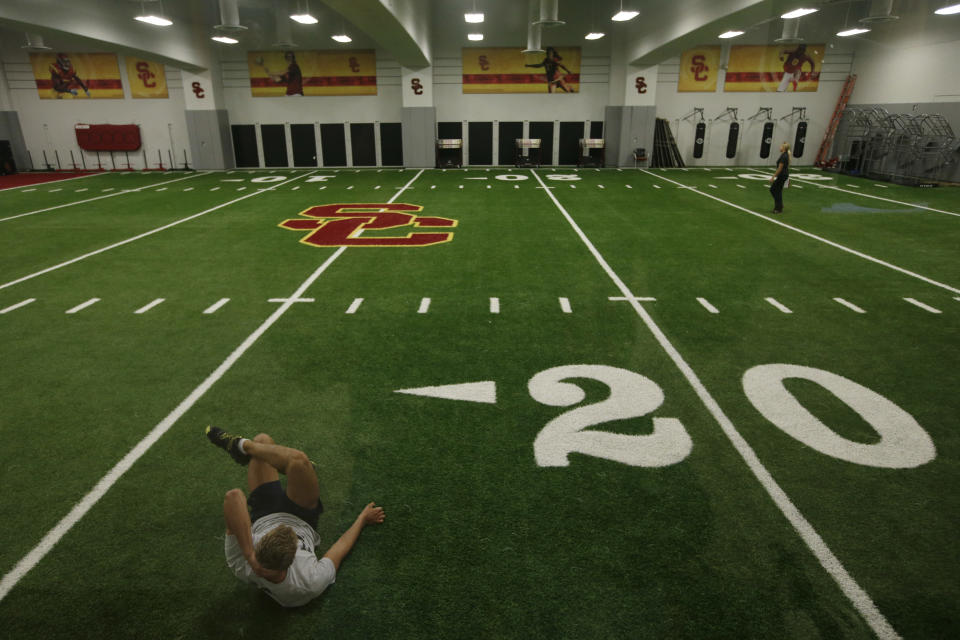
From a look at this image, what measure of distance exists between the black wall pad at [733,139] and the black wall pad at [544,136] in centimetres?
882

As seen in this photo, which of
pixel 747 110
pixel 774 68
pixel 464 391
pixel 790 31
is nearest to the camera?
pixel 464 391

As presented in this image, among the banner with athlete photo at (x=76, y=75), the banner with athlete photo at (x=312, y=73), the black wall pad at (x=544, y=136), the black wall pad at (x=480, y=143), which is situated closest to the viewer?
the banner with athlete photo at (x=76, y=75)

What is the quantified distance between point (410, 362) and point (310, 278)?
3.95 m

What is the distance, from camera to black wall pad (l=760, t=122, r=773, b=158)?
28.2 meters

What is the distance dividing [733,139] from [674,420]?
89.8 ft

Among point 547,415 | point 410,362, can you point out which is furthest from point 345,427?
point 547,415

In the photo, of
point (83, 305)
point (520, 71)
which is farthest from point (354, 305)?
point (520, 71)

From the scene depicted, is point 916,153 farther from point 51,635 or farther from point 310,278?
point 51,635

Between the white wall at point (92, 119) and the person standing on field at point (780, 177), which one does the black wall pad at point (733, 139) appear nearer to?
the person standing on field at point (780, 177)

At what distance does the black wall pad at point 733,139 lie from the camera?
28.1m

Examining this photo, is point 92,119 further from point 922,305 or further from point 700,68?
point 922,305

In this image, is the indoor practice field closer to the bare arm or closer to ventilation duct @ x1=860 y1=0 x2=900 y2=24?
the bare arm

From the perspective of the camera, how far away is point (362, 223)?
1409 centimetres

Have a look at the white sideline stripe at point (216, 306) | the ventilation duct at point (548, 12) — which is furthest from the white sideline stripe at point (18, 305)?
the ventilation duct at point (548, 12)
